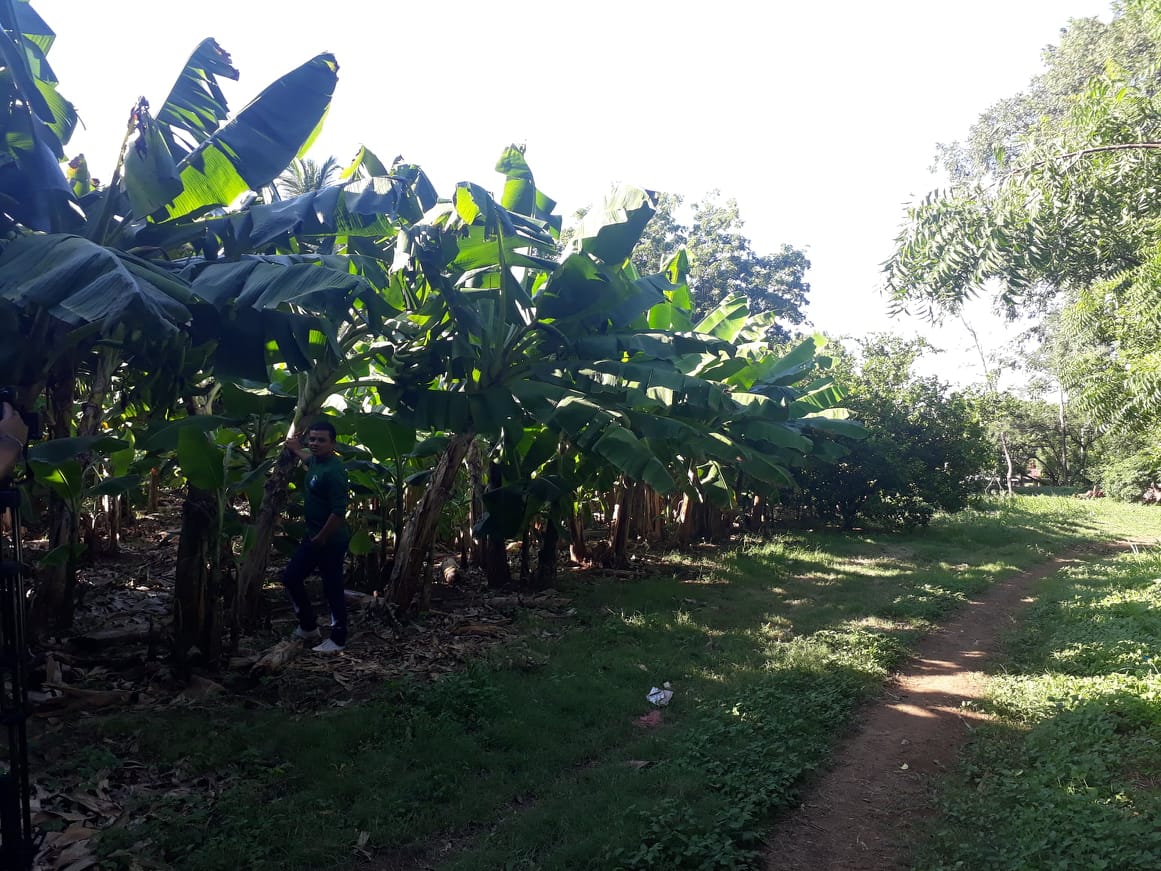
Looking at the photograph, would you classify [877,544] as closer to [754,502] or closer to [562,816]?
[754,502]

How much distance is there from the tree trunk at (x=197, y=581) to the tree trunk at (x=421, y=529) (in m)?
2.25

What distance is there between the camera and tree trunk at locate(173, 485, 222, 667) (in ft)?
18.6

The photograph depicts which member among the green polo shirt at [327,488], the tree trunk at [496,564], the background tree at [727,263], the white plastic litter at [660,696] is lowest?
the white plastic litter at [660,696]

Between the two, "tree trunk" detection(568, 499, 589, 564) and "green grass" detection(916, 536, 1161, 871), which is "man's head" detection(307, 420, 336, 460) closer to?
"green grass" detection(916, 536, 1161, 871)

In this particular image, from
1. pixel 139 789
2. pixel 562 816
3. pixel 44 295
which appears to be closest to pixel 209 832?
pixel 139 789

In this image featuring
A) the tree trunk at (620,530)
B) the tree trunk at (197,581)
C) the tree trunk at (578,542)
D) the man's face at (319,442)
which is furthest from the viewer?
the tree trunk at (578,542)

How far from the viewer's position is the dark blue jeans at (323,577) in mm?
6488

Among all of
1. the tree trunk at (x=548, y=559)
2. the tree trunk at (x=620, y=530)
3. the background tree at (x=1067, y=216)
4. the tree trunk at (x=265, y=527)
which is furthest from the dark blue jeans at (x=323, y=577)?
the background tree at (x=1067, y=216)

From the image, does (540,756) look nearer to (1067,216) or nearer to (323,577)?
(323,577)

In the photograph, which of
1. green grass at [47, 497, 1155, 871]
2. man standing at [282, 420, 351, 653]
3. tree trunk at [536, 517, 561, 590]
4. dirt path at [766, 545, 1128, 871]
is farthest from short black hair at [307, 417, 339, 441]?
dirt path at [766, 545, 1128, 871]

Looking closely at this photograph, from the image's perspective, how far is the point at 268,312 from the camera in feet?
17.2

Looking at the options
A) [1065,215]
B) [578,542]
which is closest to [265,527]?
[578,542]

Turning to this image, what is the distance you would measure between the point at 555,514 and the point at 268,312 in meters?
5.14

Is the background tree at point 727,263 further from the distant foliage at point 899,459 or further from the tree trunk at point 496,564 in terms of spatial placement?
the tree trunk at point 496,564
